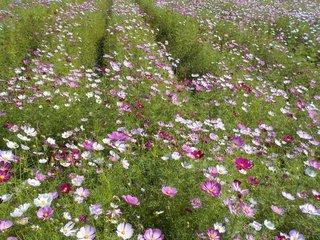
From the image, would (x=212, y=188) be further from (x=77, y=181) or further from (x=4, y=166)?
(x=4, y=166)

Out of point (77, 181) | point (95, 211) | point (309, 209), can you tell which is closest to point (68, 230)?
point (95, 211)

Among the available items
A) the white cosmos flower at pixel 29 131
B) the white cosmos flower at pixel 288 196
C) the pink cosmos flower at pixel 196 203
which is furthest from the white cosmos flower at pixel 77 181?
the white cosmos flower at pixel 288 196

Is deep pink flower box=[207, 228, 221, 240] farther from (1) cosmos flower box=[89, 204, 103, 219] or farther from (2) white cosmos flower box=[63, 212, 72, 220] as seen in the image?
(2) white cosmos flower box=[63, 212, 72, 220]

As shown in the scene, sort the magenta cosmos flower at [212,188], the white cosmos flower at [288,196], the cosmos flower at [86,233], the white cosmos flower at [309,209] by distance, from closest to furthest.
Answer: the cosmos flower at [86,233] < the magenta cosmos flower at [212,188] < the white cosmos flower at [309,209] < the white cosmos flower at [288,196]

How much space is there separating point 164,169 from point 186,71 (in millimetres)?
5389

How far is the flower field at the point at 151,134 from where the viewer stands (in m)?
3.41

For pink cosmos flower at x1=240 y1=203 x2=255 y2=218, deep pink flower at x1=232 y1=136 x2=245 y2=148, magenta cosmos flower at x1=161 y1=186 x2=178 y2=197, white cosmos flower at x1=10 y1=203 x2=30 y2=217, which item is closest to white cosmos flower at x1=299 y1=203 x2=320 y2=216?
pink cosmos flower at x1=240 y1=203 x2=255 y2=218

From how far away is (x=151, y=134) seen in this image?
17.4ft

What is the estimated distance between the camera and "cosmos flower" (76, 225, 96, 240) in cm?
282

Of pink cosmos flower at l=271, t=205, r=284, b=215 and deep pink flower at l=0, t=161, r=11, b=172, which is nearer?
deep pink flower at l=0, t=161, r=11, b=172

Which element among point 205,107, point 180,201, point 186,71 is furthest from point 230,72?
point 180,201

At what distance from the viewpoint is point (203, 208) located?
352 cm

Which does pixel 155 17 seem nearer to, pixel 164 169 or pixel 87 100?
pixel 87 100

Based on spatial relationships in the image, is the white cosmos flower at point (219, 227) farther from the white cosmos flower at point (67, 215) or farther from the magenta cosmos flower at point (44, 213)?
the magenta cosmos flower at point (44, 213)
